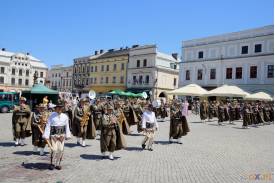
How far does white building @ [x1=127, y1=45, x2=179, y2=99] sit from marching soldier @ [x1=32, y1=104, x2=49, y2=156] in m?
44.4

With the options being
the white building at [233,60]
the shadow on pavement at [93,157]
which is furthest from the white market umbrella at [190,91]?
the shadow on pavement at [93,157]

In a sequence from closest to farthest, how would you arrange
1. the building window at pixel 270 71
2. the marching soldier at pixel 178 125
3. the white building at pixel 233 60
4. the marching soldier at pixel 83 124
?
the marching soldier at pixel 83 124, the marching soldier at pixel 178 125, the building window at pixel 270 71, the white building at pixel 233 60

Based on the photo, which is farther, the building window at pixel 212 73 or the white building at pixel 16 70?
the white building at pixel 16 70

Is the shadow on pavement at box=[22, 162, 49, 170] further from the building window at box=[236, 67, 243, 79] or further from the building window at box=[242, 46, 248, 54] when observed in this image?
the building window at box=[242, 46, 248, 54]

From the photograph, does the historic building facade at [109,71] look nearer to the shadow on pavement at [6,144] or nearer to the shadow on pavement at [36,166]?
the shadow on pavement at [6,144]

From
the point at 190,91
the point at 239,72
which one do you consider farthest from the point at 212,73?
the point at 190,91

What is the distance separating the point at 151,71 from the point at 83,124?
1757 inches

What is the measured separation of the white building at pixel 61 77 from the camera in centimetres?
7831

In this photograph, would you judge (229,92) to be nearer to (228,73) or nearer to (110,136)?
(228,73)

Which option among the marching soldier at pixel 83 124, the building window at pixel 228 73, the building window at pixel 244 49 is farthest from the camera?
the building window at pixel 228 73

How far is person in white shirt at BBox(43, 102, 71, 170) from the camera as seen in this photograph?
825cm

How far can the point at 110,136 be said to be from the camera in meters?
9.68

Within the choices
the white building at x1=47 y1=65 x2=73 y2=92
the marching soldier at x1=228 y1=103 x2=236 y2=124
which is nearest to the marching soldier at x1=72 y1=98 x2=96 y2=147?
the marching soldier at x1=228 y1=103 x2=236 y2=124

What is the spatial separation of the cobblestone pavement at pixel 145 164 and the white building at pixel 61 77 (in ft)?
218
